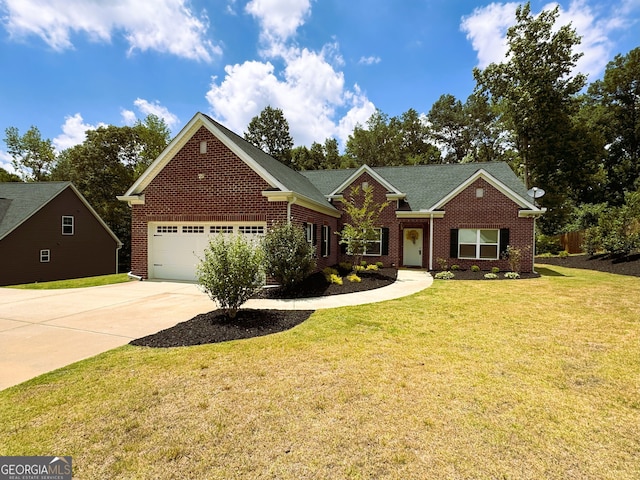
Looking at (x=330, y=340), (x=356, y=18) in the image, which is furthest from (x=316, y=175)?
(x=330, y=340)

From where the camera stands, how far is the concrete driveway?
457 centimetres

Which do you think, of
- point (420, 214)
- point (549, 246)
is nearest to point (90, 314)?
point (420, 214)

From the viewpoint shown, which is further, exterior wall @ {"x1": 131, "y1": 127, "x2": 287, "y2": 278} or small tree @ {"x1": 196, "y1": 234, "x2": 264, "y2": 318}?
exterior wall @ {"x1": 131, "y1": 127, "x2": 287, "y2": 278}

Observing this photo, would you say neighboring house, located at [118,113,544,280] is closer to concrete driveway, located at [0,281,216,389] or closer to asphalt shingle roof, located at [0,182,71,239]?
concrete driveway, located at [0,281,216,389]

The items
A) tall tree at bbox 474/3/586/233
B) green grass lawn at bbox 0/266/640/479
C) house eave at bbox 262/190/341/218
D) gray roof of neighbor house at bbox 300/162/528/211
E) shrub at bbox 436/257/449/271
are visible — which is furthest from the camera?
tall tree at bbox 474/3/586/233

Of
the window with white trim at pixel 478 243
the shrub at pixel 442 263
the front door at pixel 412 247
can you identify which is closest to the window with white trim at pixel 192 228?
the front door at pixel 412 247

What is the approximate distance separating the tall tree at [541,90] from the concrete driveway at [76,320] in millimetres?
25819

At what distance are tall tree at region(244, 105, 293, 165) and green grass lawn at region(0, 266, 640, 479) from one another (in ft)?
130

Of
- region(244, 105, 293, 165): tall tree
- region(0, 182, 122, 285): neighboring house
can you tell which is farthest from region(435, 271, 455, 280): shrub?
region(244, 105, 293, 165): tall tree

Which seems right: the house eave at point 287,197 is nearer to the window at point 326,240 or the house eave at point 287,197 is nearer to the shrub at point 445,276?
the window at point 326,240

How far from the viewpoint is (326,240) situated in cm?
1591

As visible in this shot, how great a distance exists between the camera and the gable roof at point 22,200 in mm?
19578

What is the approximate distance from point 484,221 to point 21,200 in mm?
29396

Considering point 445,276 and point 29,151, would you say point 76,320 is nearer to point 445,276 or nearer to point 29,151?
point 445,276
